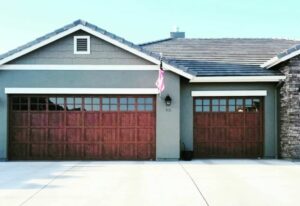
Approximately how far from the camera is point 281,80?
14.0 meters

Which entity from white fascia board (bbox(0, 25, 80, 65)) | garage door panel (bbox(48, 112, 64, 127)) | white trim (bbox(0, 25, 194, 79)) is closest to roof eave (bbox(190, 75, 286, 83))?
white trim (bbox(0, 25, 194, 79))

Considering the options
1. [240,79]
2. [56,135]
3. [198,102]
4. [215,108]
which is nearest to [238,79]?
[240,79]

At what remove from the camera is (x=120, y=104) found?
14148mm

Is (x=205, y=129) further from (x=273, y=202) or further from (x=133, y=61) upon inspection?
(x=273, y=202)

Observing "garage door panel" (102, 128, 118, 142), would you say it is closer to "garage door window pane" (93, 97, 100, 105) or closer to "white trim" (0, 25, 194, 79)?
"garage door window pane" (93, 97, 100, 105)

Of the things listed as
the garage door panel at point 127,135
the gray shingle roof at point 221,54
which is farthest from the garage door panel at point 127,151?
the gray shingle roof at point 221,54

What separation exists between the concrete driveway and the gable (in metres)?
3.68

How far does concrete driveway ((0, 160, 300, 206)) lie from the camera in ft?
24.4

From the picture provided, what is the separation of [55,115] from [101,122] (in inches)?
67.6

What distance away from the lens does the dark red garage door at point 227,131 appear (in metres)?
14.6

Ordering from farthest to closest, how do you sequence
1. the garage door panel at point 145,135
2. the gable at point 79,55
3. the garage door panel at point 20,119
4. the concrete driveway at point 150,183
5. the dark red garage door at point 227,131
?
the dark red garage door at point 227,131 → the garage door panel at point 145,135 → the garage door panel at point 20,119 → the gable at point 79,55 → the concrete driveway at point 150,183

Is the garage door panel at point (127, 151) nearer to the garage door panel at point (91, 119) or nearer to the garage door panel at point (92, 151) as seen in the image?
the garage door panel at point (92, 151)

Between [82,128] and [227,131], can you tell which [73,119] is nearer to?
[82,128]

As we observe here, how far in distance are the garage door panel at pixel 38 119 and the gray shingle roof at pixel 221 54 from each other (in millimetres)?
5043
